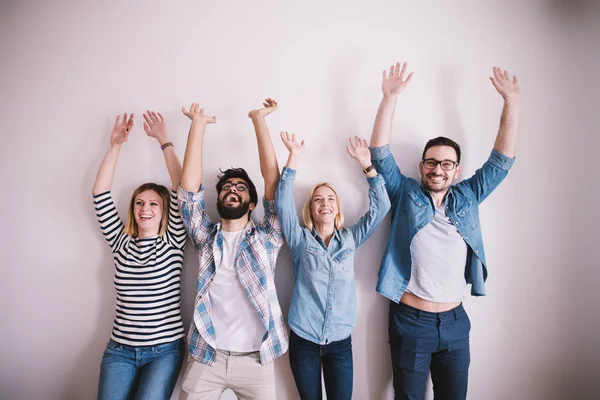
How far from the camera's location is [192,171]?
5.38 ft

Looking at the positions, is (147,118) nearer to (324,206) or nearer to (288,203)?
(288,203)

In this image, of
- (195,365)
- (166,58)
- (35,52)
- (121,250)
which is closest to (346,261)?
(195,365)

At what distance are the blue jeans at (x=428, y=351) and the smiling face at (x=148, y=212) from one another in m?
A: 1.51

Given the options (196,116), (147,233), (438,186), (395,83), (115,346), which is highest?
(395,83)

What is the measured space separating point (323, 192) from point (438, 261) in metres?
0.75

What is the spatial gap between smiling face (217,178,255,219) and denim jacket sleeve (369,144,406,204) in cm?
78

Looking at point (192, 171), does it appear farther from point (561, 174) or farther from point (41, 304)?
point (561, 174)

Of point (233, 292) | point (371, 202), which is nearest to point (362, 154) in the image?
point (371, 202)

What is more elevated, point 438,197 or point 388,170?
point 388,170

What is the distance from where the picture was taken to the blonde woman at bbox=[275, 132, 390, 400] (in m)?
1.63

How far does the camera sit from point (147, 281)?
1.71 m

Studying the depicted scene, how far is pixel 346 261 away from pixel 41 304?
2.05 metres

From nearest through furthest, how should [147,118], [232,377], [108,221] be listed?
[232,377] → [108,221] → [147,118]

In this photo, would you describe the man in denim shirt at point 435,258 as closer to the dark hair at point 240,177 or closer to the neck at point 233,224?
the dark hair at point 240,177
